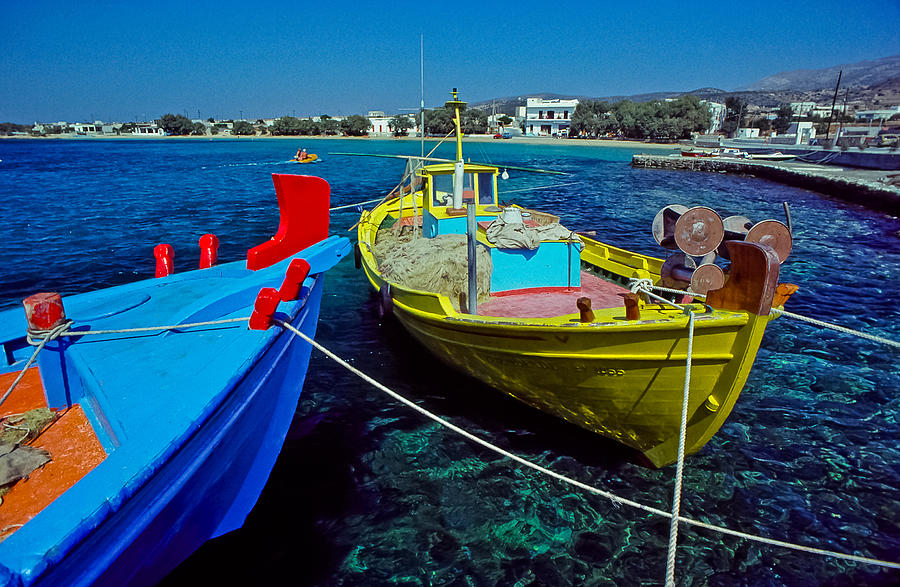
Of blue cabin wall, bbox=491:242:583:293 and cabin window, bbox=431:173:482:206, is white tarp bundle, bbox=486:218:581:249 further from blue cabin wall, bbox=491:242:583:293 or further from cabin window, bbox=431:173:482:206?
cabin window, bbox=431:173:482:206

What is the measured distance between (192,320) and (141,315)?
741mm

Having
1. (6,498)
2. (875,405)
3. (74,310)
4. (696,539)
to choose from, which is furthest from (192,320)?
(875,405)

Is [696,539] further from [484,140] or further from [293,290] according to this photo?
[484,140]

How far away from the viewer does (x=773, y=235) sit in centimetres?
547

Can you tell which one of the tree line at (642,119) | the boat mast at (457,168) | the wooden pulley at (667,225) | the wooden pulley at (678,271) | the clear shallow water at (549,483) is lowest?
the clear shallow water at (549,483)

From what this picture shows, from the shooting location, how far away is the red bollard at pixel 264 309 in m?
4.66

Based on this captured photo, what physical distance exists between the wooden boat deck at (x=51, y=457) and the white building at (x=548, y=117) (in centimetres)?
13245

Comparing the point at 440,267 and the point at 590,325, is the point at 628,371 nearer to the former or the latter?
the point at 590,325

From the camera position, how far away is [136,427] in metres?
3.40

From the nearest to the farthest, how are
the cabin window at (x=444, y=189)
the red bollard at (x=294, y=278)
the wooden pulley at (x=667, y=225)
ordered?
the red bollard at (x=294, y=278), the wooden pulley at (x=667, y=225), the cabin window at (x=444, y=189)

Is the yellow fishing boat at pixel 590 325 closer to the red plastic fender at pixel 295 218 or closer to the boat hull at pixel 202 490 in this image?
the red plastic fender at pixel 295 218

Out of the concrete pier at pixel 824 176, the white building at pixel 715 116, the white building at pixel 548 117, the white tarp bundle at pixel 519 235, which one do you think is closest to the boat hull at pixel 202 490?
the white tarp bundle at pixel 519 235

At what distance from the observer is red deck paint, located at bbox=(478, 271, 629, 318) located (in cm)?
758

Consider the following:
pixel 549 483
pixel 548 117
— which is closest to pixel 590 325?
pixel 549 483
